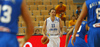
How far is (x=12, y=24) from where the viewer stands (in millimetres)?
1799

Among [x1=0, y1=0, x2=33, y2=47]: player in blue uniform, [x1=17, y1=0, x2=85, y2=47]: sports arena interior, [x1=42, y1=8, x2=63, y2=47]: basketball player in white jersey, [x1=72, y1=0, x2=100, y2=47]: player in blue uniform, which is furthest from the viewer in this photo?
[x1=17, y1=0, x2=85, y2=47]: sports arena interior

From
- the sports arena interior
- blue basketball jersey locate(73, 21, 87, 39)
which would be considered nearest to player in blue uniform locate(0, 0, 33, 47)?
blue basketball jersey locate(73, 21, 87, 39)

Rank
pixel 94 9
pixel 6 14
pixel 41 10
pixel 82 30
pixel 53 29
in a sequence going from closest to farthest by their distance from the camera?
pixel 6 14
pixel 94 9
pixel 82 30
pixel 53 29
pixel 41 10

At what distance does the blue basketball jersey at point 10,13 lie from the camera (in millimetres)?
1745

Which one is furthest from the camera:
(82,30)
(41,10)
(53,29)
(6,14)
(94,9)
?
(41,10)

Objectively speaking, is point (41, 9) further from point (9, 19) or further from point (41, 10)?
point (9, 19)

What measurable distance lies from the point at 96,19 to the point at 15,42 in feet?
5.46

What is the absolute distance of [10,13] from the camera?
1.78 meters

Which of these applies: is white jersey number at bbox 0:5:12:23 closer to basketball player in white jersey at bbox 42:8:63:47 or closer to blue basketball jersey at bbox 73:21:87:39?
blue basketball jersey at bbox 73:21:87:39

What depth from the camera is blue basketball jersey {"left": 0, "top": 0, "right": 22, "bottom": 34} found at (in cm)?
175

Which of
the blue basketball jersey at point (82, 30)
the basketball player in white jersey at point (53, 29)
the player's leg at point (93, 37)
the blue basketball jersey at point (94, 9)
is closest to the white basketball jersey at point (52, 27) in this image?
the basketball player in white jersey at point (53, 29)

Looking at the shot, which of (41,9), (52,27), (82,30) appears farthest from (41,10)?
(82,30)

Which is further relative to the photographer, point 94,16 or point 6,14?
point 94,16

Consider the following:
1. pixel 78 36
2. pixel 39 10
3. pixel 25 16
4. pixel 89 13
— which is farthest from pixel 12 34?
pixel 39 10
